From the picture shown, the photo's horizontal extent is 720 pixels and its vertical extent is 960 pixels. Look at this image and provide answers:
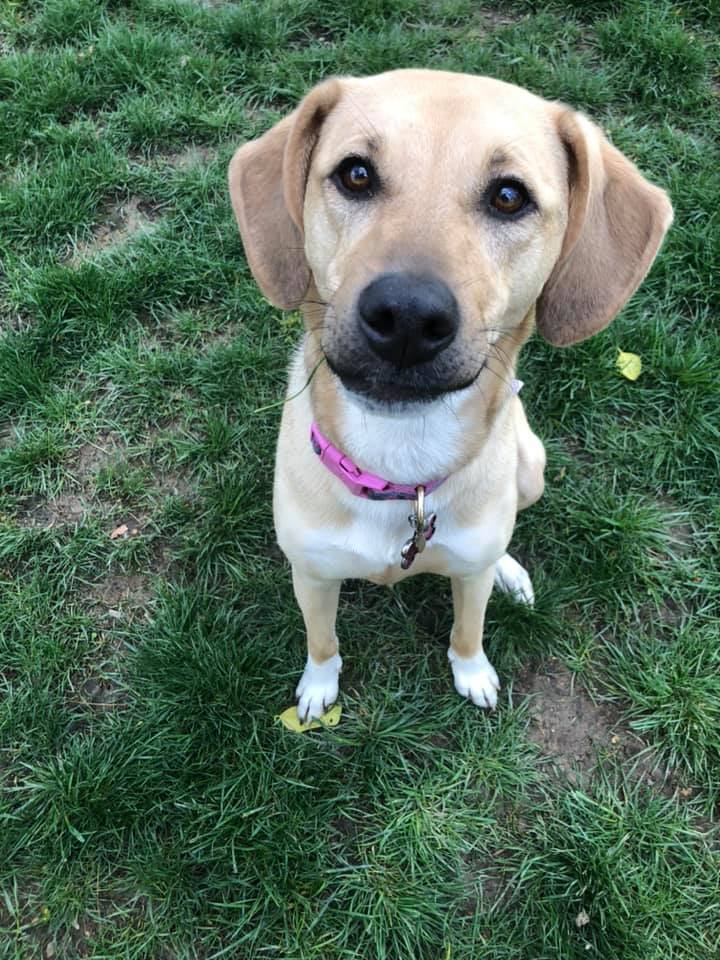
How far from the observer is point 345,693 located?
339cm

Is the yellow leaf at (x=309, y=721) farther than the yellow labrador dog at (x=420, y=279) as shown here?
Yes

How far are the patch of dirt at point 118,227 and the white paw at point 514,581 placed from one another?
9.15ft

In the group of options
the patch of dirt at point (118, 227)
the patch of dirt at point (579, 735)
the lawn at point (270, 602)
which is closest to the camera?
the lawn at point (270, 602)

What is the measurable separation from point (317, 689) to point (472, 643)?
67 cm

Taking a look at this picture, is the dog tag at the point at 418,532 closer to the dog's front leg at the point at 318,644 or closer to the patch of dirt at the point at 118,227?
the dog's front leg at the point at 318,644

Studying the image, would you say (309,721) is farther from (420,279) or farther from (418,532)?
(420,279)

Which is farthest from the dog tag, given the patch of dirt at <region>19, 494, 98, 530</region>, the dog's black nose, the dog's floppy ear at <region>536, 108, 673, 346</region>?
the patch of dirt at <region>19, 494, 98, 530</region>

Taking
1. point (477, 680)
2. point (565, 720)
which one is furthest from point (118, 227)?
point (565, 720)

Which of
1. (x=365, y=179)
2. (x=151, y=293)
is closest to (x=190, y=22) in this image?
(x=151, y=293)

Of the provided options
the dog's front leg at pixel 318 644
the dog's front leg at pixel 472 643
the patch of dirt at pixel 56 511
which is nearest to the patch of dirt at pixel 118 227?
the patch of dirt at pixel 56 511

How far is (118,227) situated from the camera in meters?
4.60

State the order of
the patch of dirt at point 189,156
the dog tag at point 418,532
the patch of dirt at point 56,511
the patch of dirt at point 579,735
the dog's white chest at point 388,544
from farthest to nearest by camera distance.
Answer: the patch of dirt at point 189,156
the patch of dirt at point 56,511
the patch of dirt at point 579,735
the dog's white chest at point 388,544
the dog tag at point 418,532

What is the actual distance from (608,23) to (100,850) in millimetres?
5525

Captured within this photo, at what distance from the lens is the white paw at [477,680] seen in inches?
129
